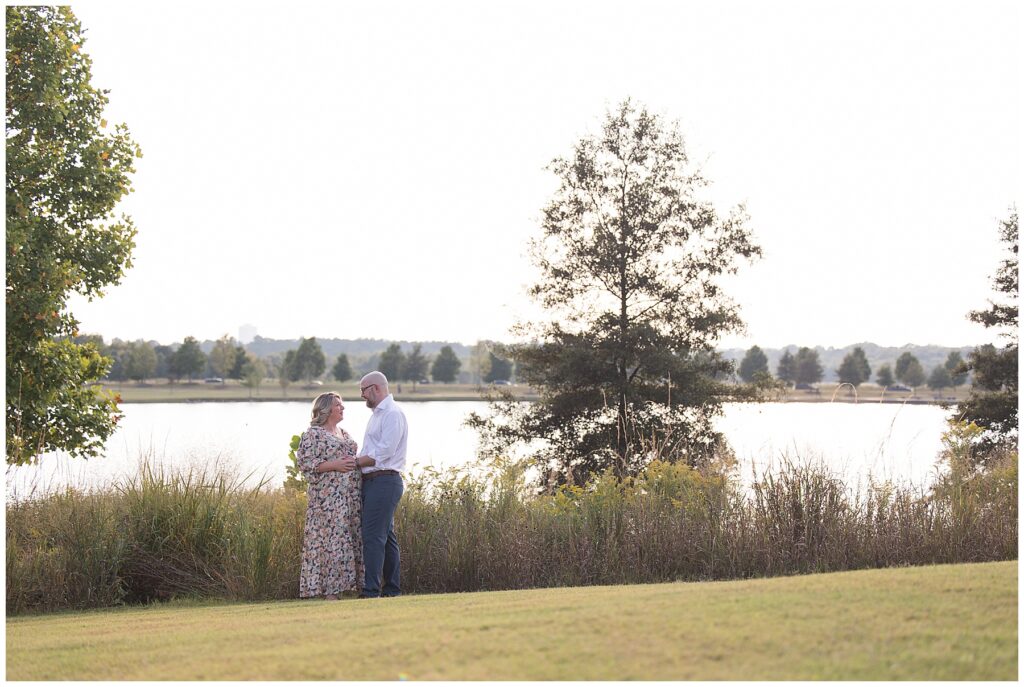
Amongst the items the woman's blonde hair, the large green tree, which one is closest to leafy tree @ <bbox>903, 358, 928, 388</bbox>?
the large green tree

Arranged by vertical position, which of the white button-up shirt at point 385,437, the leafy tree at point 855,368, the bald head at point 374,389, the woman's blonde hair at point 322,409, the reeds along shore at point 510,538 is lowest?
the reeds along shore at point 510,538

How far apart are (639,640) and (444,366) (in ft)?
292

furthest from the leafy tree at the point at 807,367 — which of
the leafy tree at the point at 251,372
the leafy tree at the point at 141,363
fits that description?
the leafy tree at the point at 141,363

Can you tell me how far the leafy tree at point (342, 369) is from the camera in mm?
93500

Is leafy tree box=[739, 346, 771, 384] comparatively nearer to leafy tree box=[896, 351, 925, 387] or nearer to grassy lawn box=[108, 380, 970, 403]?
leafy tree box=[896, 351, 925, 387]

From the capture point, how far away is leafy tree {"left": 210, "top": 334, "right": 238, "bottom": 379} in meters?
98.7

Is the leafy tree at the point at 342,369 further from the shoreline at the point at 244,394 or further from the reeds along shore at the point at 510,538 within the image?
the reeds along shore at the point at 510,538

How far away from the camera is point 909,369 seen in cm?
7069

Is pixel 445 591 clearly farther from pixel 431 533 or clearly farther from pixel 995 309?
pixel 995 309

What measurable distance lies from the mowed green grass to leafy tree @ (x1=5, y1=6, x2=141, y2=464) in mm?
9585

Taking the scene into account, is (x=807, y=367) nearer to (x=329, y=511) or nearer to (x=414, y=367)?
(x=414, y=367)

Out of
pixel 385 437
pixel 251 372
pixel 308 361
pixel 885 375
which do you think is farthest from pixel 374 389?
pixel 251 372

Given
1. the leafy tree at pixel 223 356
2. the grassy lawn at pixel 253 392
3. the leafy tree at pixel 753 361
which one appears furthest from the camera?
the leafy tree at pixel 223 356

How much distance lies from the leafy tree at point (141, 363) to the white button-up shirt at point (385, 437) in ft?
292
